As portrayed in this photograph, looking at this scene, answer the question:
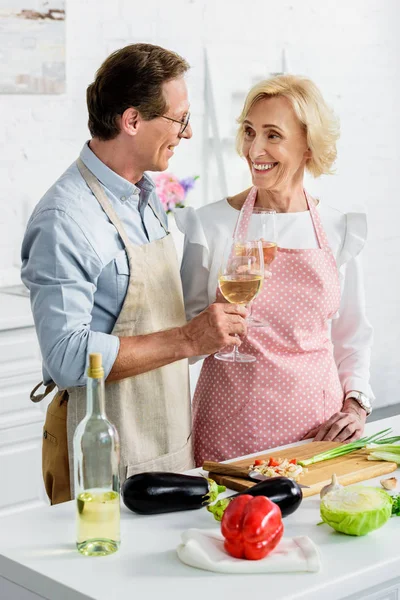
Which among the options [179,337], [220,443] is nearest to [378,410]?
[220,443]

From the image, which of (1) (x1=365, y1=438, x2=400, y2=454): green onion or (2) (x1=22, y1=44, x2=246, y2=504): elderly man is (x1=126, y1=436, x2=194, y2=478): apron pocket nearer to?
(2) (x1=22, y1=44, x2=246, y2=504): elderly man

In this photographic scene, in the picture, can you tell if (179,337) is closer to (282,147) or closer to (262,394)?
(262,394)

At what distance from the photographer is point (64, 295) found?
2.05 m

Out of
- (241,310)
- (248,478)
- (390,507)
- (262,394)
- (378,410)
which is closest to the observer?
(390,507)

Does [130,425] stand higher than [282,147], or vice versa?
[282,147]

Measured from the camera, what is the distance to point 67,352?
6.73 ft

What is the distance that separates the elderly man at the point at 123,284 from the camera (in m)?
2.09

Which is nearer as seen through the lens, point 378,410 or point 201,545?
point 201,545

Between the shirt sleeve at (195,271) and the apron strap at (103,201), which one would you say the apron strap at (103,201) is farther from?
the shirt sleeve at (195,271)

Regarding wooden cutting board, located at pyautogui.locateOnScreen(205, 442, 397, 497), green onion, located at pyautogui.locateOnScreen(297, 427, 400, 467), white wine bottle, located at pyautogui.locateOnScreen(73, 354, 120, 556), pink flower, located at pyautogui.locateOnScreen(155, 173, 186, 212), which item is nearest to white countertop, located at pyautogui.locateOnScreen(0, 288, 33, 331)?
pink flower, located at pyautogui.locateOnScreen(155, 173, 186, 212)

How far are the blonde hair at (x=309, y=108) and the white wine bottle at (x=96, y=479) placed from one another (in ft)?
3.85

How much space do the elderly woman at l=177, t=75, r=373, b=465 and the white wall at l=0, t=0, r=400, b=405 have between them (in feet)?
5.92

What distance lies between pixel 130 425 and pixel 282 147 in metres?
0.80

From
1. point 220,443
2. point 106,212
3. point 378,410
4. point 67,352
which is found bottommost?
point 378,410
